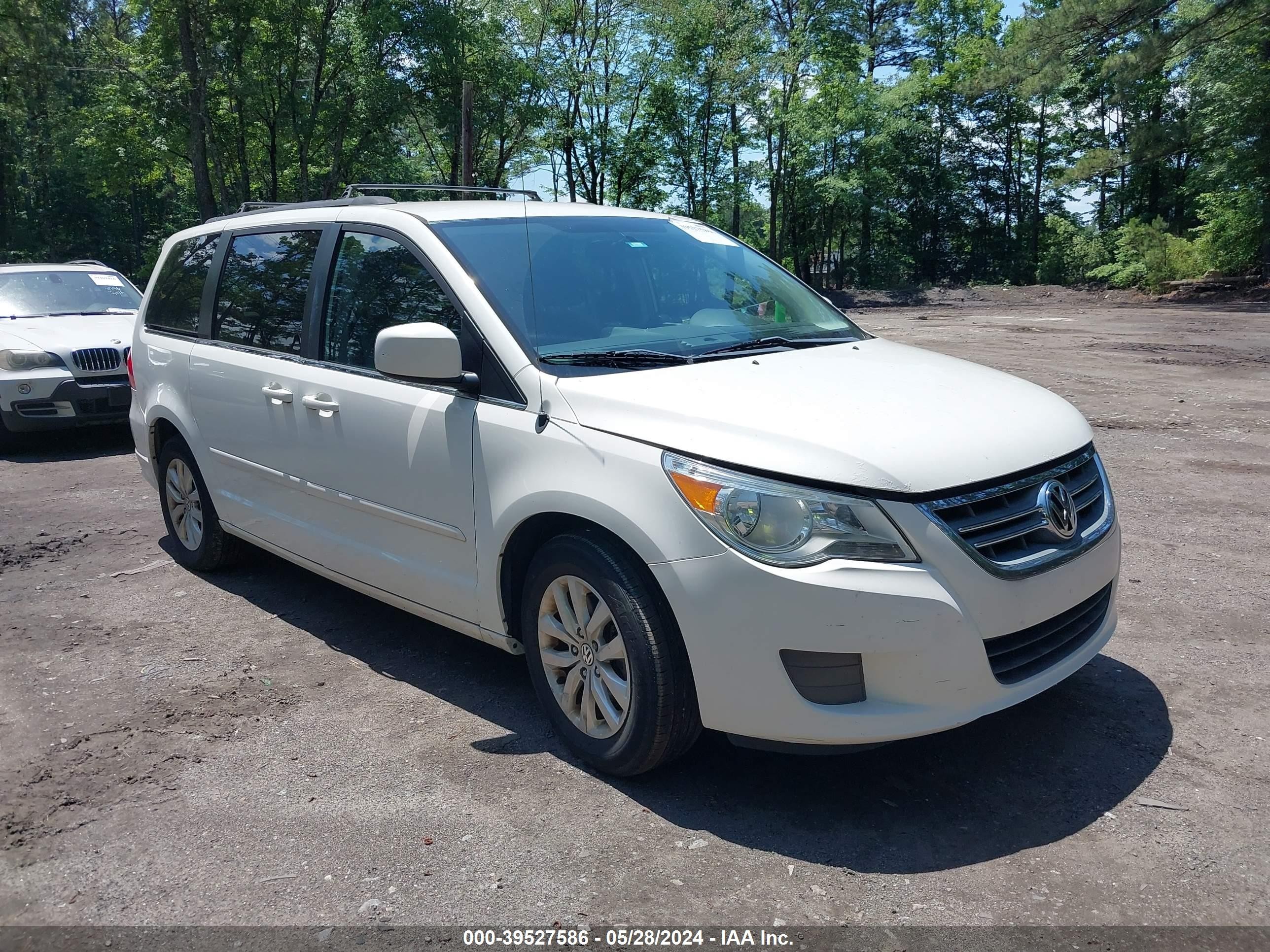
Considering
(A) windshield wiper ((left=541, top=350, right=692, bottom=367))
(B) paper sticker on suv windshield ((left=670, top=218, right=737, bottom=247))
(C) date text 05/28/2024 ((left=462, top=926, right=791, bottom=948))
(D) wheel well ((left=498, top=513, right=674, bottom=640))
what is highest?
(B) paper sticker on suv windshield ((left=670, top=218, right=737, bottom=247))

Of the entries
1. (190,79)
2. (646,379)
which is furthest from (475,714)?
(190,79)

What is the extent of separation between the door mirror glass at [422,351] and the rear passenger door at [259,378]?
0.99 m

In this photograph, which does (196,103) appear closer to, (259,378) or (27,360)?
(27,360)

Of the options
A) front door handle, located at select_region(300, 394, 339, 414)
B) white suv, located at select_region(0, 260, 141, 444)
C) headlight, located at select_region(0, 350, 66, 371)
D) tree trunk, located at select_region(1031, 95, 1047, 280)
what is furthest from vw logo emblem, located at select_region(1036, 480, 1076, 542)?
tree trunk, located at select_region(1031, 95, 1047, 280)

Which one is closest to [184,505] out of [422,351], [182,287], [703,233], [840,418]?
[182,287]

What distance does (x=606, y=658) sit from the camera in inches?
131

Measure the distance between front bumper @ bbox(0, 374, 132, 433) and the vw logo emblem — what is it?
350 inches

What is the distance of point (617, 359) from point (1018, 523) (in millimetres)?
1431

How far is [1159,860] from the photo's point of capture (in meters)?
2.90

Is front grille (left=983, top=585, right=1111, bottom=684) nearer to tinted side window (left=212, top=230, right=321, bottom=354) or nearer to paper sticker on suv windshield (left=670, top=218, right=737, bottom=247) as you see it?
paper sticker on suv windshield (left=670, top=218, right=737, bottom=247)

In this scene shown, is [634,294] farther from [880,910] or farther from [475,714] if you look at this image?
[880,910]

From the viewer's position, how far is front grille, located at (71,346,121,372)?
980 cm

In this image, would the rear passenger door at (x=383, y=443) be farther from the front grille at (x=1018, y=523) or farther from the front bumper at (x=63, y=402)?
the front bumper at (x=63, y=402)

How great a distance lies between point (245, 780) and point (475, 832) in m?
0.93
